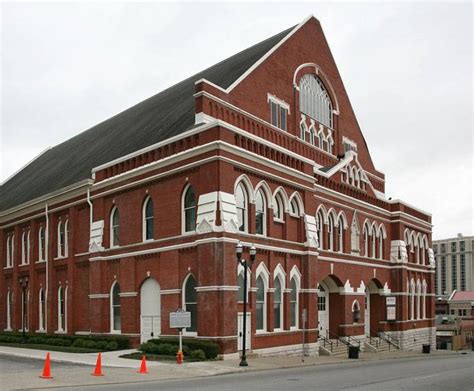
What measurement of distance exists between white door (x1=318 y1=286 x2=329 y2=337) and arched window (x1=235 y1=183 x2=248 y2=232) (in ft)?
39.8

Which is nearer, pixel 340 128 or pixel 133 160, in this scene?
pixel 133 160

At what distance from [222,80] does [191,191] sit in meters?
10.3

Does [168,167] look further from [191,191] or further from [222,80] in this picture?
[222,80]

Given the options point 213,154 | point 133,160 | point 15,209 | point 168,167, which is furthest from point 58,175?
point 213,154

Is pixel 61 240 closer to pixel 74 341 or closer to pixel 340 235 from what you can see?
pixel 74 341

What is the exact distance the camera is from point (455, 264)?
172 metres

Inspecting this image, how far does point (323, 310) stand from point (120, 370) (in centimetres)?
1990

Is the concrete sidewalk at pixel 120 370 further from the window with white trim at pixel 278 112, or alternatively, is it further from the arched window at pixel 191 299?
the window with white trim at pixel 278 112

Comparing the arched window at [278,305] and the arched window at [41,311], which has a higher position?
the arched window at [278,305]

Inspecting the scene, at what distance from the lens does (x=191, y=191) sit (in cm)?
3045

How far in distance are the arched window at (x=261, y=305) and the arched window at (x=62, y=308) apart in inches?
579

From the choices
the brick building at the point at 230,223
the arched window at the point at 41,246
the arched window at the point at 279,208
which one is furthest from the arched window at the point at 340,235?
the arched window at the point at 41,246

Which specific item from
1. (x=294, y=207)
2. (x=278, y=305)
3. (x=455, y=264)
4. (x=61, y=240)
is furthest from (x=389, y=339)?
(x=455, y=264)

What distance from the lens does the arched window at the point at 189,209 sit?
30.3m
